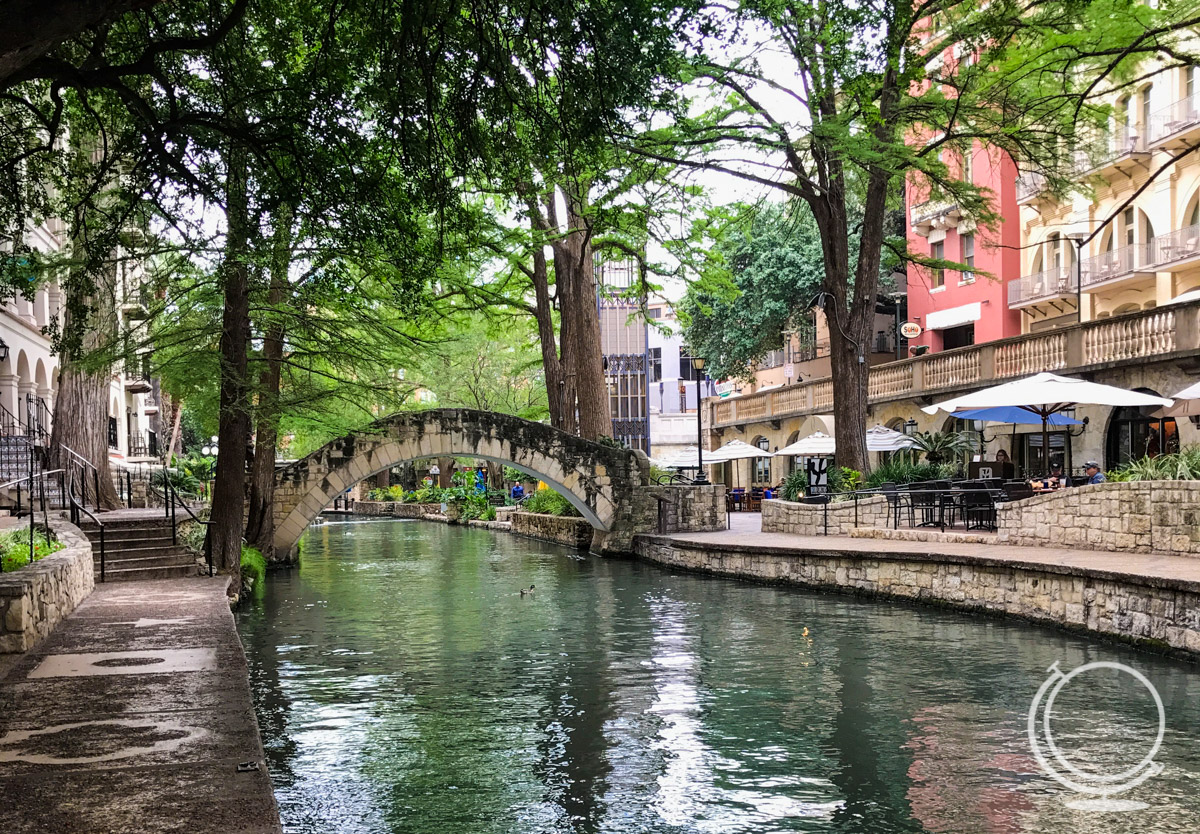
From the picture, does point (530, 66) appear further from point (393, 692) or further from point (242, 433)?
point (242, 433)

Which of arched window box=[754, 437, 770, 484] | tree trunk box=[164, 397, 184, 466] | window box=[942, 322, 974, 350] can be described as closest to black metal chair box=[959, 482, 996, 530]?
window box=[942, 322, 974, 350]

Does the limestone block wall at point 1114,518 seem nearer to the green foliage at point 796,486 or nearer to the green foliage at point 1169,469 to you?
the green foliage at point 1169,469

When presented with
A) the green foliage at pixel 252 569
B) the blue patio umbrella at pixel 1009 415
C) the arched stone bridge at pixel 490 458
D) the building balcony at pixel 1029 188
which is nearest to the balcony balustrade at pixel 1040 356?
the blue patio umbrella at pixel 1009 415

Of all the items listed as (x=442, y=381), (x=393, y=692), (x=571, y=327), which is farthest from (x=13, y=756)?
(x=442, y=381)

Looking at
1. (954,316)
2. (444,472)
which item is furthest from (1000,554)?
(444,472)

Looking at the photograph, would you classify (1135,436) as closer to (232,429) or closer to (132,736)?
(232,429)

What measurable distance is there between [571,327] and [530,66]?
1766 centimetres

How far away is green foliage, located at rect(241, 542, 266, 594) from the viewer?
19.9 meters

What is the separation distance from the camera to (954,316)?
119 feet

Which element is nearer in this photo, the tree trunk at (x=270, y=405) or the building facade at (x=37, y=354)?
the tree trunk at (x=270, y=405)

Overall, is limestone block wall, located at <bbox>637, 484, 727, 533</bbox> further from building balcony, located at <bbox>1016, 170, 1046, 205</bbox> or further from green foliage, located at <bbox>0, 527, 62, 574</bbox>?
green foliage, located at <bbox>0, 527, 62, 574</bbox>

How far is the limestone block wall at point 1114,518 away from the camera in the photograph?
46.8ft

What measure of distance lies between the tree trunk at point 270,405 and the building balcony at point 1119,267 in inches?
795

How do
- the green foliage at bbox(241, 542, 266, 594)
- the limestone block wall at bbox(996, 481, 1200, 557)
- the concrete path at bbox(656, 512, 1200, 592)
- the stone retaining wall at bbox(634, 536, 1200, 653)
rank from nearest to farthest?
the stone retaining wall at bbox(634, 536, 1200, 653)
the concrete path at bbox(656, 512, 1200, 592)
the limestone block wall at bbox(996, 481, 1200, 557)
the green foliage at bbox(241, 542, 266, 594)
